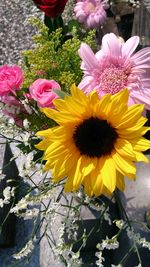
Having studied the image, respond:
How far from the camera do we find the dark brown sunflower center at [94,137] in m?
0.70

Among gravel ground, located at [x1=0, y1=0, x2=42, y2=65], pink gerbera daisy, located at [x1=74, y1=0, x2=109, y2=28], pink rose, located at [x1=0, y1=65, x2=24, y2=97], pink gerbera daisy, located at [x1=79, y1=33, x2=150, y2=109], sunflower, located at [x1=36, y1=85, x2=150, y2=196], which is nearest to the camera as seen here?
sunflower, located at [x1=36, y1=85, x2=150, y2=196]

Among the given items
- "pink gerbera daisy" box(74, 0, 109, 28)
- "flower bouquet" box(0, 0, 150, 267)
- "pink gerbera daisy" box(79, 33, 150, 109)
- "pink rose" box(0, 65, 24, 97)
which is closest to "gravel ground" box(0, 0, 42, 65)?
"pink gerbera daisy" box(74, 0, 109, 28)

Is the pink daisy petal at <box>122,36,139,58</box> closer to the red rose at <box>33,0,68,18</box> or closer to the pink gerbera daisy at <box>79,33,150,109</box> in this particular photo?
the pink gerbera daisy at <box>79,33,150,109</box>

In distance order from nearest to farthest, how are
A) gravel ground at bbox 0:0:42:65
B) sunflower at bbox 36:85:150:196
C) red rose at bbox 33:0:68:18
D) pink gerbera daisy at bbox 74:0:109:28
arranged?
1. sunflower at bbox 36:85:150:196
2. red rose at bbox 33:0:68:18
3. pink gerbera daisy at bbox 74:0:109:28
4. gravel ground at bbox 0:0:42:65

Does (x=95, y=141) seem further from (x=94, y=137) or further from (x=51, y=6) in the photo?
(x=51, y=6)

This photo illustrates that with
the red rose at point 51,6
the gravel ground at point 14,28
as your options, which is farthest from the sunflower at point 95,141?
the gravel ground at point 14,28

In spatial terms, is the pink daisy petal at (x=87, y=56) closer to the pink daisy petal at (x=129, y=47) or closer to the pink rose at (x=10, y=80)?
the pink daisy petal at (x=129, y=47)

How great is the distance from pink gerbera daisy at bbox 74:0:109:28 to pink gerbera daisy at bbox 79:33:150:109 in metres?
0.91

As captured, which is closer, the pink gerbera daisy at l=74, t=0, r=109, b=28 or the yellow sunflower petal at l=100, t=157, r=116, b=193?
the yellow sunflower petal at l=100, t=157, r=116, b=193

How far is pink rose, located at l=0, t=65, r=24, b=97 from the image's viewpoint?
0.88 meters

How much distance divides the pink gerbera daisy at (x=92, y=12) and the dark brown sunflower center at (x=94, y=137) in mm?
1054

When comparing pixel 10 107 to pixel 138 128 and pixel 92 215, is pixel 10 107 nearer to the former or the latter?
→ pixel 138 128

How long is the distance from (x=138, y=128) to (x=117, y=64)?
0.57 feet

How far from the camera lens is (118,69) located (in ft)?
2.60
